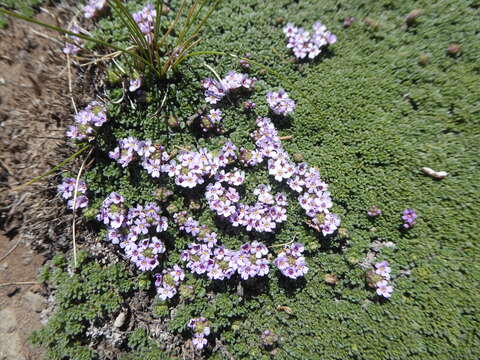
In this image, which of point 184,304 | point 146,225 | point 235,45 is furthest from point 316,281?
point 235,45

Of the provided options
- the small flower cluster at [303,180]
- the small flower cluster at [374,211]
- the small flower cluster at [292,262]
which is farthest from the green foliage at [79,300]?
the small flower cluster at [374,211]

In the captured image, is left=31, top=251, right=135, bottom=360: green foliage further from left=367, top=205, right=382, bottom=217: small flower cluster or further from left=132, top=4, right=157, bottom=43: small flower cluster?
left=367, top=205, right=382, bottom=217: small flower cluster

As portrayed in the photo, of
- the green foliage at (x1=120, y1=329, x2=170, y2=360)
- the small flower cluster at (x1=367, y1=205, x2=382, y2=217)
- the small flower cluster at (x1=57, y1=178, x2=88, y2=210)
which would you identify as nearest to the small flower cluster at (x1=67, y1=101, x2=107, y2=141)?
the small flower cluster at (x1=57, y1=178, x2=88, y2=210)

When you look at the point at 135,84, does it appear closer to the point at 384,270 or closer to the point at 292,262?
the point at 292,262

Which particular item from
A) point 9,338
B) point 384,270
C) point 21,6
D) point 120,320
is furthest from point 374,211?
point 21,6

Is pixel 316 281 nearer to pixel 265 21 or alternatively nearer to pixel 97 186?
pixel 97 186
